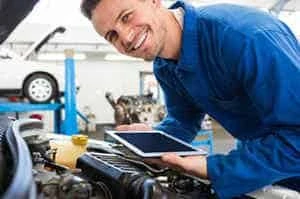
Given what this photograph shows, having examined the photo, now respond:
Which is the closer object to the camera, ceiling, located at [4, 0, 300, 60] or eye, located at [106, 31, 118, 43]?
eye, located at [106, 31, 118, 43]

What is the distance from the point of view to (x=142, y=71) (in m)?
12.2

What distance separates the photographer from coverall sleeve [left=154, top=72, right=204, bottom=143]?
1665 mm

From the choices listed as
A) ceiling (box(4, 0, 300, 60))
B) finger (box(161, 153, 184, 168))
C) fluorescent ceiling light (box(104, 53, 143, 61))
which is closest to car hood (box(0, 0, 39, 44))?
finger (box(161, 153, 184, 168))

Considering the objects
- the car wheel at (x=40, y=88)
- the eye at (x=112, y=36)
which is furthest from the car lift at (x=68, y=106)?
the eye at (x=112, y=36)

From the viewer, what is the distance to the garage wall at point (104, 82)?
11836 mm

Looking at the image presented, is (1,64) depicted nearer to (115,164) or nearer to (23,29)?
(115,164)

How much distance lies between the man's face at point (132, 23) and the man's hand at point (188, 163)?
0.33 m

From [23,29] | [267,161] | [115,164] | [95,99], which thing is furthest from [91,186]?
[95,99]

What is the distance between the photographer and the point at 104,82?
12109 mm

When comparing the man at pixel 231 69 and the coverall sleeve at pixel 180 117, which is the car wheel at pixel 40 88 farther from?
the man at pixel 231 69

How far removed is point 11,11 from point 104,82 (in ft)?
35.5

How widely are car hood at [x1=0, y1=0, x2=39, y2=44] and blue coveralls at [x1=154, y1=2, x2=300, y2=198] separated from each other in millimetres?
488

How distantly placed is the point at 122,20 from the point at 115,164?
1.30ft

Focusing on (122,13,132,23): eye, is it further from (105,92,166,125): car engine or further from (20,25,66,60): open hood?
(105,92,166,125): car engine
